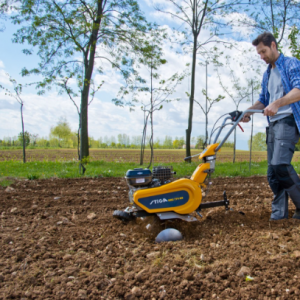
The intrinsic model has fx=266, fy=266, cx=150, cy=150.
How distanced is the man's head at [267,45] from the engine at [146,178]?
1.79 metres

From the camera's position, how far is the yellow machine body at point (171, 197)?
9.91 ft

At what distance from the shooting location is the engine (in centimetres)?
317

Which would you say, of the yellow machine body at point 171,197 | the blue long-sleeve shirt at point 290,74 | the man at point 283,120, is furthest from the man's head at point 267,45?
the yellow machine body at point 171,197

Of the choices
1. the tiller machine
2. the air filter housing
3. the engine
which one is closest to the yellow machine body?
the tiller machine

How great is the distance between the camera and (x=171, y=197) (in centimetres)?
306

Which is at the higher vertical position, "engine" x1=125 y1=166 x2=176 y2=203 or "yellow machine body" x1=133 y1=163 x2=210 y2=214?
"engine" x1=125 y1=166 x2=176 y2=203

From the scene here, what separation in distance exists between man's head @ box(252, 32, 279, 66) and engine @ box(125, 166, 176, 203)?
1.79m

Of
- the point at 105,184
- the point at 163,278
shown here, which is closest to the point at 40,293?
the point at 163,278

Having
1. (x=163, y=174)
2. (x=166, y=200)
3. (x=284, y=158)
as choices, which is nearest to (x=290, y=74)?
(x=284, y=158)

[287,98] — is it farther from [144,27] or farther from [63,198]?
[144,27]

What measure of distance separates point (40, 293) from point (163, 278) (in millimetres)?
920

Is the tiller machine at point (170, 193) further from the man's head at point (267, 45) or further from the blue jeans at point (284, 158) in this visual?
the man's head at point (267, 45)

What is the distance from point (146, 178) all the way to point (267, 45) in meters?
2.11

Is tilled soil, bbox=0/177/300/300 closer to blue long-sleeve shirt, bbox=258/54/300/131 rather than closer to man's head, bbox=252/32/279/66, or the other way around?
blue long-sleeve shirt, bbox=258/54/300/131
